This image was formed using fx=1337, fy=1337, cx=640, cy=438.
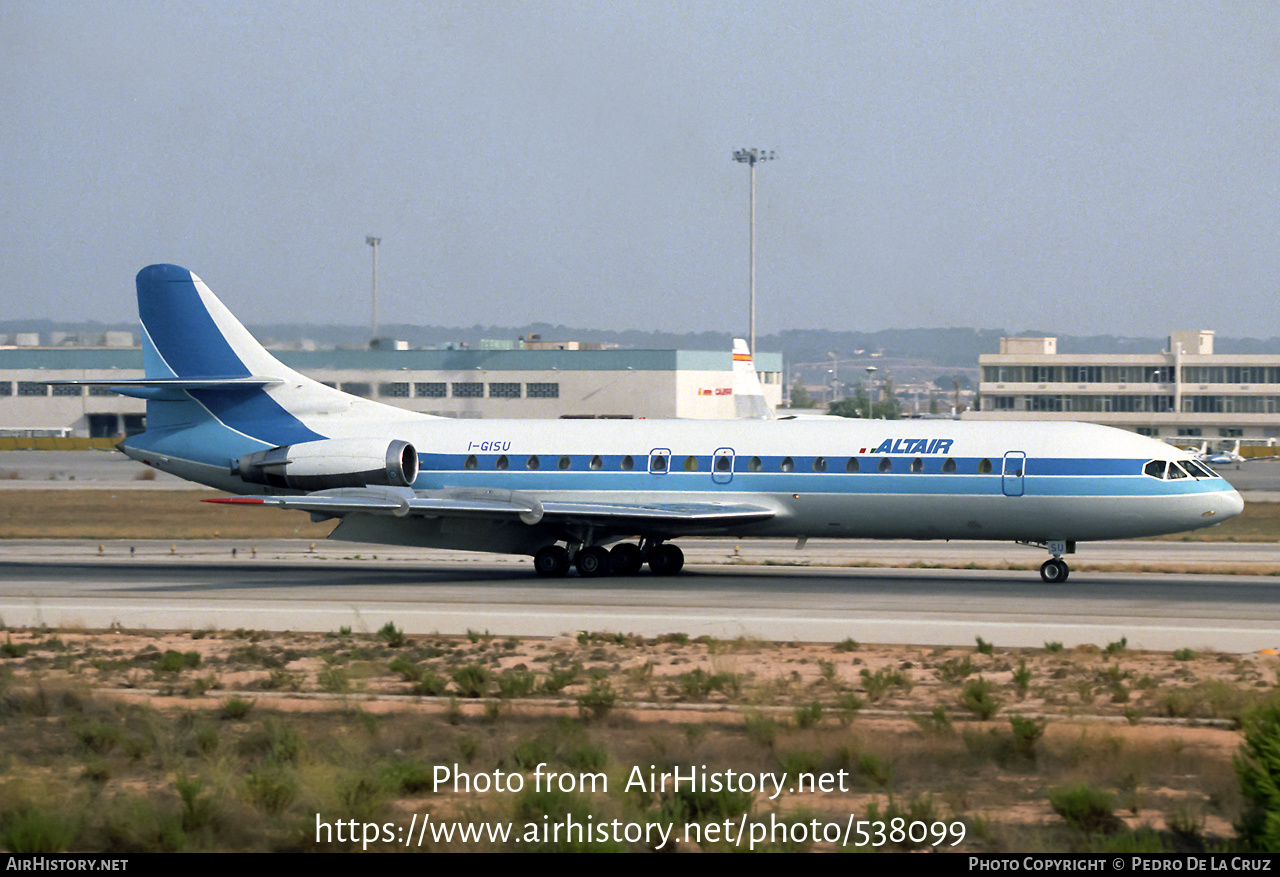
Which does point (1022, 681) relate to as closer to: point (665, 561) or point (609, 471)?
point (665, 561)

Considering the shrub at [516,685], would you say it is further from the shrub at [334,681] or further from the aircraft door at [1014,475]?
the aircraft door at [1014,475]

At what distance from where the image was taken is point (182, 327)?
33.7m

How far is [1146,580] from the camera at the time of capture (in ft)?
99.3

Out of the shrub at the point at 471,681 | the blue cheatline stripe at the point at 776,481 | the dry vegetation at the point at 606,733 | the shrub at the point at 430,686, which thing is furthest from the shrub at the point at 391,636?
the blue cheatline stripe at the point at 776,481

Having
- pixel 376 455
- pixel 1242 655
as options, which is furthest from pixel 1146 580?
pixel 376 455

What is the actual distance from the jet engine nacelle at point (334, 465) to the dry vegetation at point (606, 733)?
35.0ft

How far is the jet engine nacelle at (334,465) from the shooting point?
32031 mm

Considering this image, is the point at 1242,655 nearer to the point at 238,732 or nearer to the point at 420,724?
the point at 420,724

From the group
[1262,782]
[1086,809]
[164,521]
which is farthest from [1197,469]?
[164,521]

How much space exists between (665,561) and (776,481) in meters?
3.61

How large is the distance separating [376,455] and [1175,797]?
23.0 metres

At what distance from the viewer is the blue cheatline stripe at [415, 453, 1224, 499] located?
1140 inches

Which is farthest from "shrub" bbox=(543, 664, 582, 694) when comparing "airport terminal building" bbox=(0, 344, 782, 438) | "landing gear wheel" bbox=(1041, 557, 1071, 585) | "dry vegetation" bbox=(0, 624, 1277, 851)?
"airport terminal building" bbox=(0, 344, 782, 438)

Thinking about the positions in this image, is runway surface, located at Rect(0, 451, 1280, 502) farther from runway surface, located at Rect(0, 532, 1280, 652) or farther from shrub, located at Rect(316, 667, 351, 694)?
shrub, located at Rect(316, 667, 351, 694)
